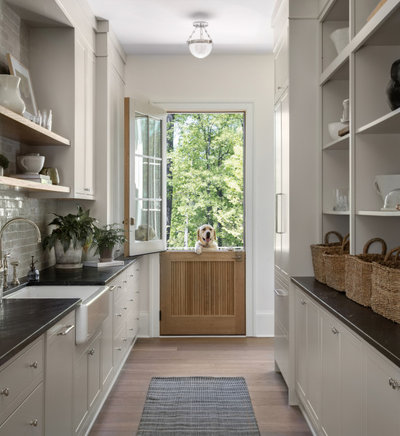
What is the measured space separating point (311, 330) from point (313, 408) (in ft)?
1.36

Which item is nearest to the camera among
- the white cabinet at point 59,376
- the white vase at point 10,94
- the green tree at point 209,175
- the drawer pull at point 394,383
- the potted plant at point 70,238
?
the drawer pull at point 394,383

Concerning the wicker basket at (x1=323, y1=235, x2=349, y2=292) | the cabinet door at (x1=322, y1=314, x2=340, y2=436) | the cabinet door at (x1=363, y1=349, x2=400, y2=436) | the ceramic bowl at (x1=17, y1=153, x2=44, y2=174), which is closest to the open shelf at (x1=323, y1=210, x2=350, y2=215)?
the wicker basket at (x1=323, y1=235, x2=349, y2=292)

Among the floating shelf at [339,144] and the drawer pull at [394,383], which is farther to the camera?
the floating shelf at [339,144]

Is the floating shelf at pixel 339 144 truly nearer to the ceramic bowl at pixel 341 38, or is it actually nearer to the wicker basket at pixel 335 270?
the ceramic bowl at pixel 341 38

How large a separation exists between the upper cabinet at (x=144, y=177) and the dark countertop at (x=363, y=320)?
1.96m

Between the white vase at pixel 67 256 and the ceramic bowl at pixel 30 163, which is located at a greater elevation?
the ceramic bowl at pixel 30 163

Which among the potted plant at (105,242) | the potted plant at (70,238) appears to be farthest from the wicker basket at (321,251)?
the potted plant at (70,238)

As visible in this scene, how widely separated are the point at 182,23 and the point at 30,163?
1839mm

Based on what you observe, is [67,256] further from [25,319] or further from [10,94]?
[25,319]

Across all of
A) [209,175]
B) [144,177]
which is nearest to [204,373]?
[144,177]

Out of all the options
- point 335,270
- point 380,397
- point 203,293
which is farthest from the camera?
point 203,293

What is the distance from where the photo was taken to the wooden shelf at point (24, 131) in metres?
2.33

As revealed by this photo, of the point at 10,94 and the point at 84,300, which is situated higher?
the point at 10,94

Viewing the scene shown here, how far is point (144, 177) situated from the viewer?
14.7 ft
